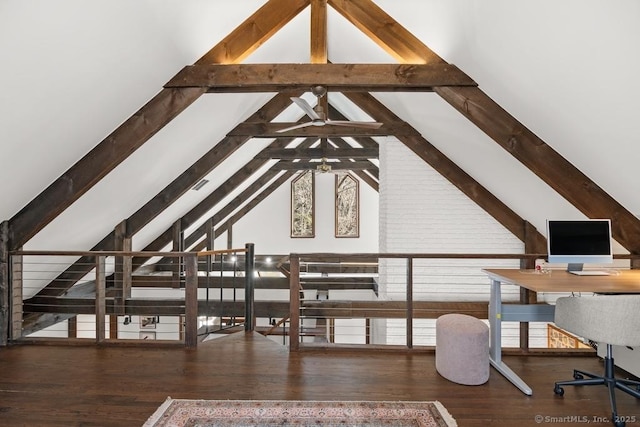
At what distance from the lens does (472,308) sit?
542cm

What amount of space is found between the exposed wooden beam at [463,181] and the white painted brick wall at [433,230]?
0.45ft

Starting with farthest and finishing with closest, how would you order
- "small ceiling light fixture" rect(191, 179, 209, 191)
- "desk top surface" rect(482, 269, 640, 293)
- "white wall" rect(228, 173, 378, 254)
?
1. "white wall" rect(228, 173, 378, 254)
2. "small ceiling light fixture" rect(191, 179, 209, 191)
3. "desk top surface" rect(482, 269, 640, 293)

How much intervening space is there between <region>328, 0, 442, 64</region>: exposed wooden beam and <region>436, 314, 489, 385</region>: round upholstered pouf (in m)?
2.32

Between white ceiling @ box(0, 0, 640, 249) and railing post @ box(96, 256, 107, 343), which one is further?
railing post @ box(96, 256, 107, 343)

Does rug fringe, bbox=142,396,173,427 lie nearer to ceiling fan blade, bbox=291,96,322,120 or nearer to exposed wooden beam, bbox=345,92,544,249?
ceiling fan blade, bbox=291,96,322,120

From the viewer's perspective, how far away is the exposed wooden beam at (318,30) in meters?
3.68

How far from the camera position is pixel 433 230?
5.52 m

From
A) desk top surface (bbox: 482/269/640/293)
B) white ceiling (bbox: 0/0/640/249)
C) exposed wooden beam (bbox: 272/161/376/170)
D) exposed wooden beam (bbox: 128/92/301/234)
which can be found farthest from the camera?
exposed wooden beam (bbox: 272/161/376/170)

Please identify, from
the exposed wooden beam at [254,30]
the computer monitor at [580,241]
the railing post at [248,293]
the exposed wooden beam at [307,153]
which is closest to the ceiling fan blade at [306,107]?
the exposed wooden beam at [254,30]

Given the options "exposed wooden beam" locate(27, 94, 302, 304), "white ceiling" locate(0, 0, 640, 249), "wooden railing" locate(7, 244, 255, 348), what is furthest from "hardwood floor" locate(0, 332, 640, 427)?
"exposed wooden beam" locate(27, 94, 302, 304)

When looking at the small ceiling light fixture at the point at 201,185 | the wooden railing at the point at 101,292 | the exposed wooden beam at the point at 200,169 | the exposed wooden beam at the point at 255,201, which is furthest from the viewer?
the exposed wooden beam at the point at 255,201

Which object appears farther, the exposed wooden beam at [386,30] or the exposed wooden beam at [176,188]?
the exposed wooden beam at [176,188]

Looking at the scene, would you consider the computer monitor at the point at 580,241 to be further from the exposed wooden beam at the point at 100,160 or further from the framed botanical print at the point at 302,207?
the framed botanical print at the point at 302,207

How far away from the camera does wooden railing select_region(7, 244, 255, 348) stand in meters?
3.61
